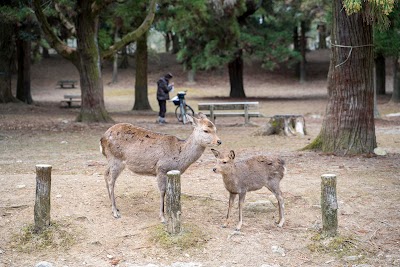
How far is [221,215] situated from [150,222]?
98 centimetres

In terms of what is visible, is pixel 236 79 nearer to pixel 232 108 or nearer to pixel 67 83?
pixel 67 83

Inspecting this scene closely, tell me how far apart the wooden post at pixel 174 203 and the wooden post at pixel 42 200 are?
4.80ft

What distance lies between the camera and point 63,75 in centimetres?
4756

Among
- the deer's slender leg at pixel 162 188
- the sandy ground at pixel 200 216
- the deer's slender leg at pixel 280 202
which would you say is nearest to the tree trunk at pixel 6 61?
the sandy ground at pixel 200 216

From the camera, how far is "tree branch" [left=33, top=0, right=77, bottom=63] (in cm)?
1822

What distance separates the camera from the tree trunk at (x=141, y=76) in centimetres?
2511

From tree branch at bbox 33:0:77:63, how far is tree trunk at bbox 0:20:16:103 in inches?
267

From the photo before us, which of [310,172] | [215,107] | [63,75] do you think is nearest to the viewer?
[310,172]

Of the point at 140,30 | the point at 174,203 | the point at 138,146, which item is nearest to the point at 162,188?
the point at 174,203

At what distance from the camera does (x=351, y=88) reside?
1202 cm

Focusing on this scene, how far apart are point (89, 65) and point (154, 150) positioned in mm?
11648

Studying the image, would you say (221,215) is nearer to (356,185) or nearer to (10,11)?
(356,185)

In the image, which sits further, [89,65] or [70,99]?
[70,99]

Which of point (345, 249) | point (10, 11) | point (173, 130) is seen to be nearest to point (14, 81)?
point (10, 11)
